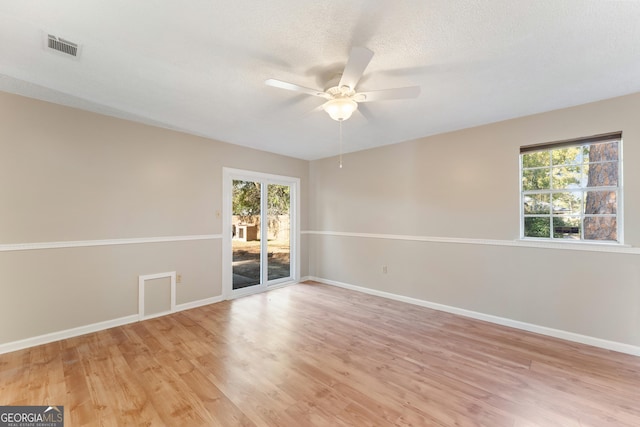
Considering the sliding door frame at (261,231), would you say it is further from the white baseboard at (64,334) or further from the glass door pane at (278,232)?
the white baseboard at (64,334)

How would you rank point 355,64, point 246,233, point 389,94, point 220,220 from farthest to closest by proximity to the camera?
point 246,233 → point 220,220 → point 389,94 → point 355,64

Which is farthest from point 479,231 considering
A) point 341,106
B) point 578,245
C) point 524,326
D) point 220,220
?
point 220,220

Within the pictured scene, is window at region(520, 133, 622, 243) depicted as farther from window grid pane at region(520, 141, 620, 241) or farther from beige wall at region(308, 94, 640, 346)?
beige wall at region(308, 94, 640, 346)

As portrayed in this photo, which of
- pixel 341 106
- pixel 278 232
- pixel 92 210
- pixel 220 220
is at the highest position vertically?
pixel 341 106

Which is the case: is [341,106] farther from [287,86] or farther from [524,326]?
[524,326]

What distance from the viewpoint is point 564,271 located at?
2918 mm

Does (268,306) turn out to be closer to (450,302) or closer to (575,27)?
(450,302)

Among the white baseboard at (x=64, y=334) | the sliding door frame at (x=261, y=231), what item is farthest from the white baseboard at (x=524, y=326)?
the white baseboard at (x=64, y=334)

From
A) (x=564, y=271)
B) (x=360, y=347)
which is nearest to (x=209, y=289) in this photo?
(x=360, y=347)

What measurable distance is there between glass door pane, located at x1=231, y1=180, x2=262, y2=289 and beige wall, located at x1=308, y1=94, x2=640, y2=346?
4.67 ft

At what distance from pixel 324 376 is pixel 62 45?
3.20 metres

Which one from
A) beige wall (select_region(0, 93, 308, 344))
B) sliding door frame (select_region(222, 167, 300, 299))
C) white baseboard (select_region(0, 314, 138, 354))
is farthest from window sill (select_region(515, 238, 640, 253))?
white baseboard (select_region(0, 314, 138, 354))

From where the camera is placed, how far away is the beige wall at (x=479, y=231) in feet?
8.73

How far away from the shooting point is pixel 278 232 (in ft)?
17.1
